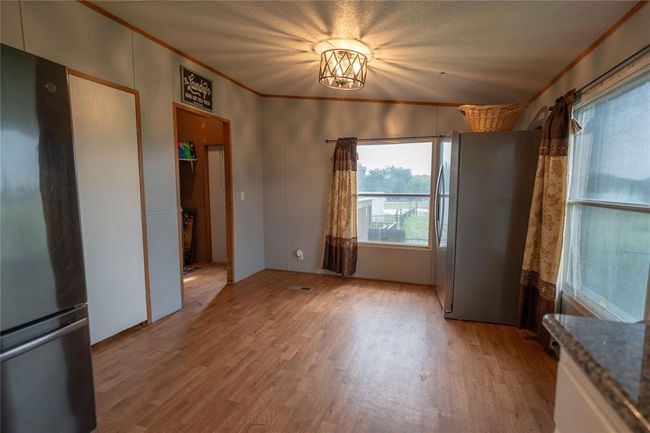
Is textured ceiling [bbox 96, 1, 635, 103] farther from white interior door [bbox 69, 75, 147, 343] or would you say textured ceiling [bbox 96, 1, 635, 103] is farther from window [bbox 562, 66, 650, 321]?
white interior door [bbox 69, 75, 147, 343]

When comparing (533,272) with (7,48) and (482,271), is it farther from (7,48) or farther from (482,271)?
(7,48)

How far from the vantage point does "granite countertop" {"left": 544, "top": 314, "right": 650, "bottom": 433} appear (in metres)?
0.59

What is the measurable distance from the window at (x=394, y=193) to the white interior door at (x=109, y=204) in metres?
2.71

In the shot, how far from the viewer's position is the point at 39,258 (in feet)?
4.24

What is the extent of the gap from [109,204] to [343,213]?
103 inches

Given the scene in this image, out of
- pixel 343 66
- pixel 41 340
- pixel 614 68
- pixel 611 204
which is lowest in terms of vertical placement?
pixel 41 340

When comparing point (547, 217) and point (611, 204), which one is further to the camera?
point (547, 217)

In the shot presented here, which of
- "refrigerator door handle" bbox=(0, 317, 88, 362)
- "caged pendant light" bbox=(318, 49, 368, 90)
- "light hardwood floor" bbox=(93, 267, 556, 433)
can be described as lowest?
"light hardwood floor" bbox=(93, 267, 556, 433)

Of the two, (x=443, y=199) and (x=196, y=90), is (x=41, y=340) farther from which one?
(x=443, y=199)

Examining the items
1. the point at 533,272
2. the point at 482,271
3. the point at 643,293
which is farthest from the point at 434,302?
the point at 643,293

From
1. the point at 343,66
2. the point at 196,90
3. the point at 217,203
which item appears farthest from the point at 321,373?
the point at 217,203

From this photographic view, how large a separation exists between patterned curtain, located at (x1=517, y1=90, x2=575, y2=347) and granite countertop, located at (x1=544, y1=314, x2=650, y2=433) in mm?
1761

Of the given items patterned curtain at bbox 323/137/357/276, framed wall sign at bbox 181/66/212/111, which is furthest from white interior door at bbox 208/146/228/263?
patterned curtain at bbox 323/137/357/276

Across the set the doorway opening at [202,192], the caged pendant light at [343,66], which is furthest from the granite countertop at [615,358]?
the doorway opening at [202,192]
